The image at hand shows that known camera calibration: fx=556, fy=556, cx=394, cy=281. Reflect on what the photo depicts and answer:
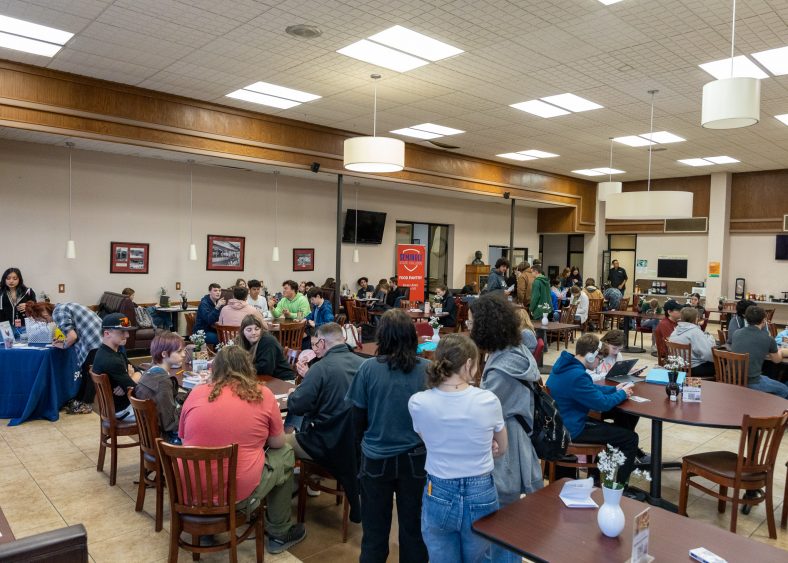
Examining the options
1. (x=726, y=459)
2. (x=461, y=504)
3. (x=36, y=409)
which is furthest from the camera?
(x=36, y=409)

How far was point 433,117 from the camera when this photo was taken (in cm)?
845

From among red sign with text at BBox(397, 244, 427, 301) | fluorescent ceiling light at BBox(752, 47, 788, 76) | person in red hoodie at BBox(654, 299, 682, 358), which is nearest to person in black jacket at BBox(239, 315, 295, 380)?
person in red hoodie at BBox(654, 299, 682, 358)

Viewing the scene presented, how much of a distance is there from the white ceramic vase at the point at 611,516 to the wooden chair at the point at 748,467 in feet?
5.62

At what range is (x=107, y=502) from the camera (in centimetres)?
383

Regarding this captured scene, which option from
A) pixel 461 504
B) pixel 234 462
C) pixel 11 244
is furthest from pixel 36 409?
pixel 461 504

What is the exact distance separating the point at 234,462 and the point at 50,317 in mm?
4324

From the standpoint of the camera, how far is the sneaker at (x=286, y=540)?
127 inches

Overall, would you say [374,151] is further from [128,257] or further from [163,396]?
[128,257]

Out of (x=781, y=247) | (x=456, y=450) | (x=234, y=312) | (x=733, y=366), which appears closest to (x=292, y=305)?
(x=234, y=312)

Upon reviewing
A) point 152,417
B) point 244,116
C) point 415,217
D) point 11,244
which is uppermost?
point 244,116

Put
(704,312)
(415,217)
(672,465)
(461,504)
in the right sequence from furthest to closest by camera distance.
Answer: (415,217)
(704,312)
(672,465)
(461,504)

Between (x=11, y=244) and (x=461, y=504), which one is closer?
(x=461, y=504)

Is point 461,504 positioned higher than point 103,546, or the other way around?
point 461,504

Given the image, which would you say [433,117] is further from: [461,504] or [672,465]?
[461,504]
